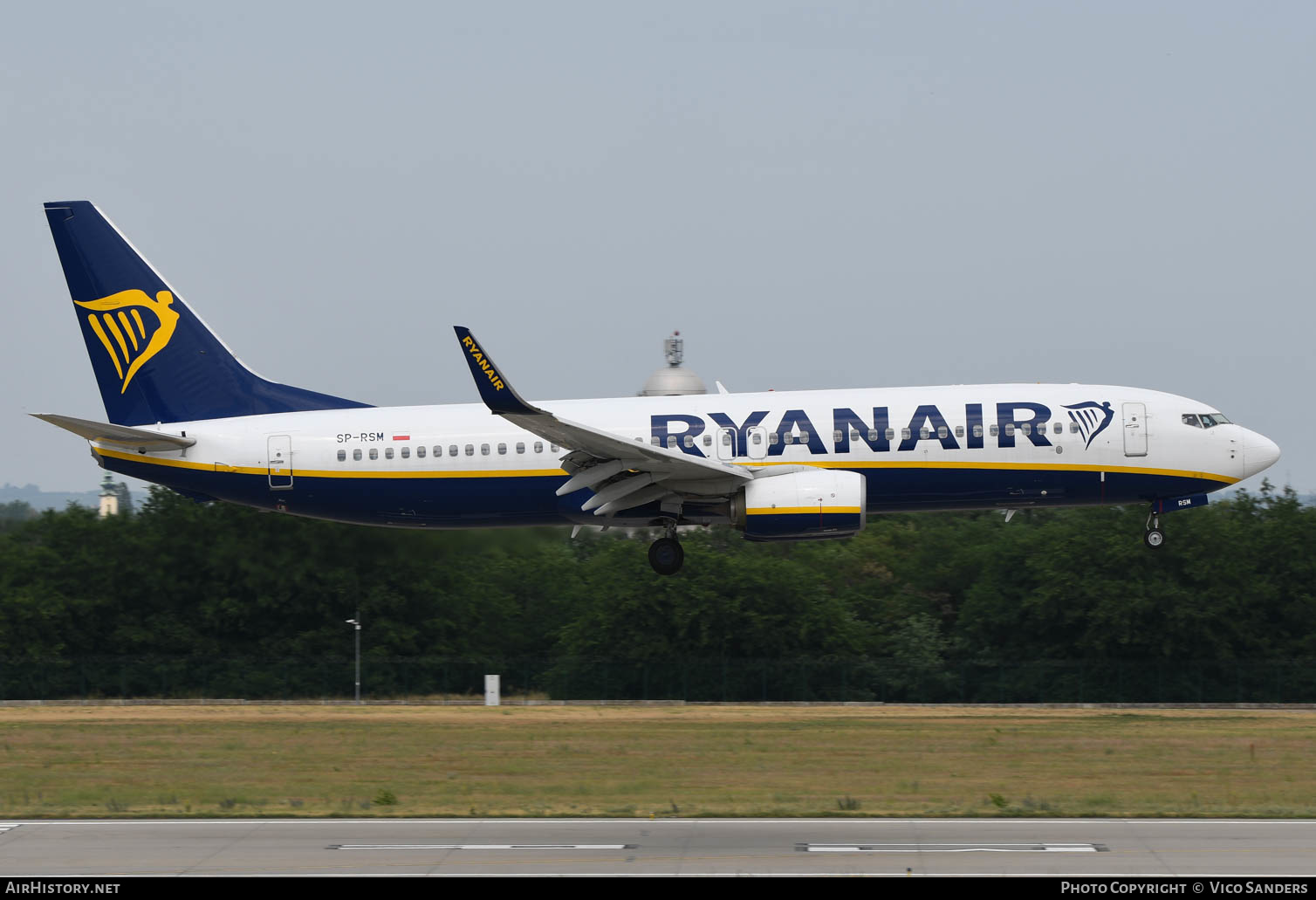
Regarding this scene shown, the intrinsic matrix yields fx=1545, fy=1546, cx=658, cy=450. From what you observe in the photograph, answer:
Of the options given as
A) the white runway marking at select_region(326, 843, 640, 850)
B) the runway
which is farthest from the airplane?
the white runway marking at select_region(326, 843, 640, 850)

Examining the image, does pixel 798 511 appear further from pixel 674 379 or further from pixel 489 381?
pixel 674 379

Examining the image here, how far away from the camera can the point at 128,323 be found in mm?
42500

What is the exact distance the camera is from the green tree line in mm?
61812

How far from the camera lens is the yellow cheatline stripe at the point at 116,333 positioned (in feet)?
139

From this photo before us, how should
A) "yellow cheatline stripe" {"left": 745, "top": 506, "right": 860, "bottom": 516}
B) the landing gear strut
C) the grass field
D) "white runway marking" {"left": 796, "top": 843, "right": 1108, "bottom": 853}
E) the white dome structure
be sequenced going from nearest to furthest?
"white runway marking" {"left": 796, "top": 843, "right": 1108, "bottom": 853} → the grass field → "yellow cheatline stripe" {"left": 745, "top": 506, "right": 860, "bottom": 516} → the landing gear strut → the white dome structure

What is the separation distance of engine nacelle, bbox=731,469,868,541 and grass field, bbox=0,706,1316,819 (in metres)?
5.09

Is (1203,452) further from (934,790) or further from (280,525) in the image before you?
(280,525)

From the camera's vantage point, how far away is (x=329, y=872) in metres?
20.5

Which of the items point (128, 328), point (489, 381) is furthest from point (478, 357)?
point (128, 328)

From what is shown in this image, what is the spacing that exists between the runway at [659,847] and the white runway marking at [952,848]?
0.04 m

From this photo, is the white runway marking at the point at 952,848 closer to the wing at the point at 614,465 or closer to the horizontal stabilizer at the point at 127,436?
the wing at the point at 614,465

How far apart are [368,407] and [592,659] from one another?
26.2 m

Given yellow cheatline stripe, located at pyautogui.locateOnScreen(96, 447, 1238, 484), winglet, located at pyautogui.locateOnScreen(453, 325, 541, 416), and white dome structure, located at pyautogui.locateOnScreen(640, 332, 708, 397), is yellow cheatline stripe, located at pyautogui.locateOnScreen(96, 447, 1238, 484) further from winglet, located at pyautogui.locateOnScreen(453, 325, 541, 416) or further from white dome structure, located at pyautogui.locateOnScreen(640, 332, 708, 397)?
white dome structure, located at pyautogui.locateOnScreen(640, 332, 708, 397)

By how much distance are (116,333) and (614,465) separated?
15112 millimetres
